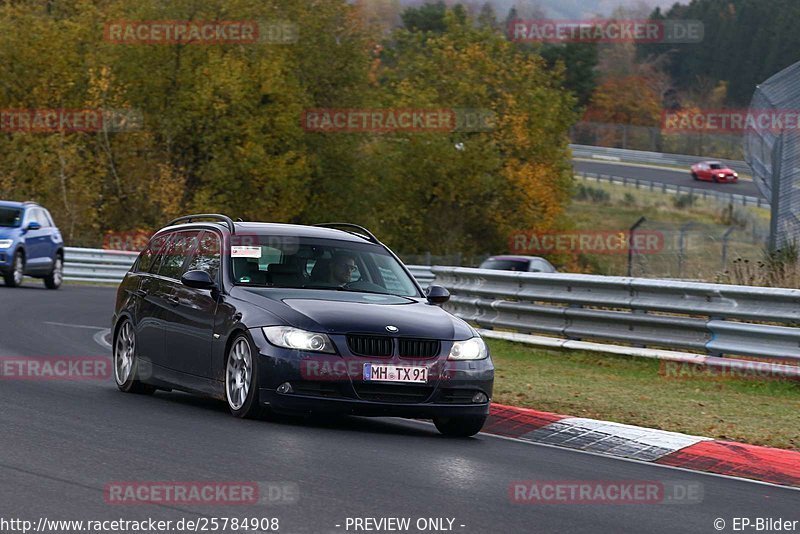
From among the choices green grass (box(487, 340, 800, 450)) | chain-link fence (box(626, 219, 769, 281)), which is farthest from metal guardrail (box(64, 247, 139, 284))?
green grass (box(487, 340, 800, 450))

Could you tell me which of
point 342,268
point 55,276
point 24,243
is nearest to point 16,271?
point 24,243

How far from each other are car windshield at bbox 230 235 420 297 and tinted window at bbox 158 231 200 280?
0.85m

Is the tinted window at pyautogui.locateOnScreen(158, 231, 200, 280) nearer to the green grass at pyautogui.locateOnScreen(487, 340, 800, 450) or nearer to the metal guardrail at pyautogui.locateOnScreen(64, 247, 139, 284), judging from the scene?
the green grass at pyautogui.locateOnScreen(487, 340, 800, 450)

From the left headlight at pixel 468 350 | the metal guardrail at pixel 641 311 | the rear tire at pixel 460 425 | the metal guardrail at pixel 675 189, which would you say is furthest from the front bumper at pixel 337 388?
the metal guardrail at pixel 675 189

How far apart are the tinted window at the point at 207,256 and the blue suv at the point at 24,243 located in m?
18.2

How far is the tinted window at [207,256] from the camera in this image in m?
11.3

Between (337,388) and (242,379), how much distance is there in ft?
2.80

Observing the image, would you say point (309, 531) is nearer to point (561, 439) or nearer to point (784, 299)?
point (561, 439)

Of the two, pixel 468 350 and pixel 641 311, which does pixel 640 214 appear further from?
pixel 468 350

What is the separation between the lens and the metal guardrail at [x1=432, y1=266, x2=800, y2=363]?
14.6 metres

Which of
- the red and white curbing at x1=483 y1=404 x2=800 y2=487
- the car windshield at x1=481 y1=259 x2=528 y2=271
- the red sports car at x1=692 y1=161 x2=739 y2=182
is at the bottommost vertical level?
the red sports car at x1=692 y1=161 x2=739 y2=182

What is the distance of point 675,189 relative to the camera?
76.9 m

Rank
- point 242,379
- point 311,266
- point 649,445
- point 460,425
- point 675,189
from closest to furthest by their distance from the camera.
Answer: point 649,445
point 242,379
point 460,425
point 311,266
point 675,189

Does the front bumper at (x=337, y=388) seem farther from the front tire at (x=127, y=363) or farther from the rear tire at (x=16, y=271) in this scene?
the rear tire at (x=16, y=271)
